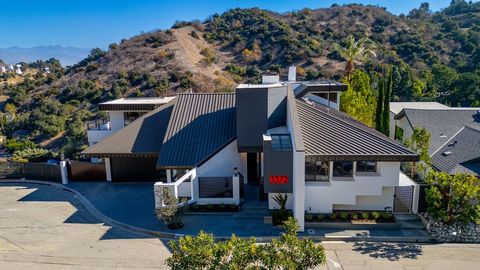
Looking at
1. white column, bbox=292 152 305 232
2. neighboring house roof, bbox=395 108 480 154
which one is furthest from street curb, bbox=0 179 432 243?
neighboring house roof, bbox=395 108 480 154

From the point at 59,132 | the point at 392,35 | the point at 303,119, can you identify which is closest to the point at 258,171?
the point at 303,119

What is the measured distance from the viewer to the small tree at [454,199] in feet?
47.4

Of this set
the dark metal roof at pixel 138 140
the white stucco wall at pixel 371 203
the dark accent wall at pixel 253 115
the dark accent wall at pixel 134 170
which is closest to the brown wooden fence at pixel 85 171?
the dark accent wall at pixel 134 170

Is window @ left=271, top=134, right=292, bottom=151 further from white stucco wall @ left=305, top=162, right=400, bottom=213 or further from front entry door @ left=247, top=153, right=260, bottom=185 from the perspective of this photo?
front entry door @ left=247, top=153, right=260, bottom=185

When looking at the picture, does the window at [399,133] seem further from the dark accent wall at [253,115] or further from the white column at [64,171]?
the white column at [64,171]

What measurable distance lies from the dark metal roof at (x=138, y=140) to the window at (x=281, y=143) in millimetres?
7840

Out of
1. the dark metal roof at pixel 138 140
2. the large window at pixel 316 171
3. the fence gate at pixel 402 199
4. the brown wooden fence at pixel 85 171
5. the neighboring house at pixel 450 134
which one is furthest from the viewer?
the brown wooden fence at pixel 85 171

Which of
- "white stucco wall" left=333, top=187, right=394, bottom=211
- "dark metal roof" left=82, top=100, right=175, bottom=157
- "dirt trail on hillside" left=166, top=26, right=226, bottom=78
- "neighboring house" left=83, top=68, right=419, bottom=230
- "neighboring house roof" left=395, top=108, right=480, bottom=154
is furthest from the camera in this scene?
"dirt trail on hillside" left=166, top=26, right=226, bottom=78

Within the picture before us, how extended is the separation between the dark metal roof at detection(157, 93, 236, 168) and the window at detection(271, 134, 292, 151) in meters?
3.18

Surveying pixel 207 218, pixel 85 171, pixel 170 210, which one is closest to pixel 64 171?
pixel 85 171

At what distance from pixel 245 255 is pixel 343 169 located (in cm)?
951

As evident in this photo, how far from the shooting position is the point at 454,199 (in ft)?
48.3

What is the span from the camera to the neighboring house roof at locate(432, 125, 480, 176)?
715 inches

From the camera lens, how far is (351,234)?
1562 cm
